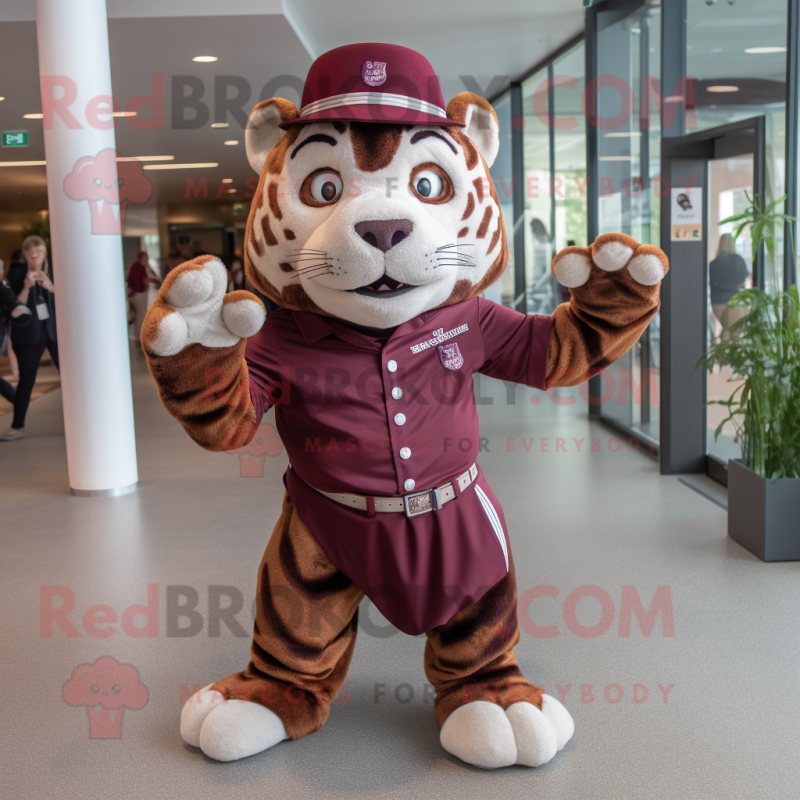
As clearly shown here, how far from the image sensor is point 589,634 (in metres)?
2.87

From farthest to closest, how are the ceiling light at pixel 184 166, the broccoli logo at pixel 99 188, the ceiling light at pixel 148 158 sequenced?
1. the ceiling light at pixel 184 166
2. the ceiling light at pixel 148 158
3. the broccoli logo at pixel 99 188

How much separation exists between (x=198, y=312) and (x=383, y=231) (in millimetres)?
403

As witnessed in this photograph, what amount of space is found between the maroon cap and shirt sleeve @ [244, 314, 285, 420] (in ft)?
1.57

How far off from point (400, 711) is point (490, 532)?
1.98 feet

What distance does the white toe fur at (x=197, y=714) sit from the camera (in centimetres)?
219

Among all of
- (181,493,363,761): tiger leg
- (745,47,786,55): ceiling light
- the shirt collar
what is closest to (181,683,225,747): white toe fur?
(181,493,363,761): tiger leg

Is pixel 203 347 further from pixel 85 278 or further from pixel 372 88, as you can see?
pixel 85 278

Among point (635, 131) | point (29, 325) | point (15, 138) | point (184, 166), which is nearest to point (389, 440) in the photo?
point (635, 131)

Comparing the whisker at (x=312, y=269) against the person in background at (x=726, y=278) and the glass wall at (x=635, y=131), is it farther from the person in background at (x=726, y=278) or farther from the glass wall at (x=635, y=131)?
the person in background at (x=726, y=278)

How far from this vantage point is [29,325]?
655 centimetres

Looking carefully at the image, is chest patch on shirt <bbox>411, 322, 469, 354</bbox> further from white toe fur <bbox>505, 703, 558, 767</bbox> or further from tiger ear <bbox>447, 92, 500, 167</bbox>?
white toe fur <bbox>505, 703, 558, 767</bbox>

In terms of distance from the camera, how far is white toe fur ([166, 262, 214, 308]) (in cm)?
167

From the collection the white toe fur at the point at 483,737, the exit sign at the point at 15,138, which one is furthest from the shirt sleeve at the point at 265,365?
the exit sign at the point at 15,138

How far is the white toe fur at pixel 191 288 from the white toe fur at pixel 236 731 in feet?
3.33
